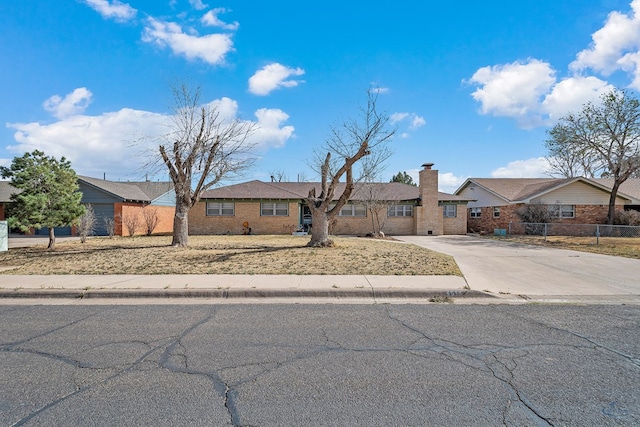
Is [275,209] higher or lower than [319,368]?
higher

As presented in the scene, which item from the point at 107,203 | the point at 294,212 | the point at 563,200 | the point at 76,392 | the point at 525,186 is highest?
the point at 525,186

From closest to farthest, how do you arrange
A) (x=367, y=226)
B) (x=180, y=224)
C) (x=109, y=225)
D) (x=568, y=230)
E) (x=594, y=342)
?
(x=594, y=342)
(x=180, y=224)
(x=109, y=225)
(x=568, y=230)
(x=367, y=226)

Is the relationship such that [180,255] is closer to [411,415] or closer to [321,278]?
[321,278]

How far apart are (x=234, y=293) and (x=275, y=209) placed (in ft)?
64.1

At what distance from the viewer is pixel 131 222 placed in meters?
26.4

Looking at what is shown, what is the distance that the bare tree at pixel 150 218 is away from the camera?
91.5ft

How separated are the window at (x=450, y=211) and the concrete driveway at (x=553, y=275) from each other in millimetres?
13999

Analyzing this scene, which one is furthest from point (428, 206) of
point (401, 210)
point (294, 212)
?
point (294, 212)

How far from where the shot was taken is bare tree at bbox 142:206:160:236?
27.9 metres

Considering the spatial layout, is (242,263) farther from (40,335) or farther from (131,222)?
(131,222)

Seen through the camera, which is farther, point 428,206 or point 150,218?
point 150,218

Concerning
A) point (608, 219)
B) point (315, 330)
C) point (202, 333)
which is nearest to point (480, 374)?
point (315, 330)

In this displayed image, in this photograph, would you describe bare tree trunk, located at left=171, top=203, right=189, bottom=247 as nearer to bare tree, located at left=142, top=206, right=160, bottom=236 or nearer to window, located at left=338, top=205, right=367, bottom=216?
bare tree, located at left=142, top=206, right=160, bottom=236

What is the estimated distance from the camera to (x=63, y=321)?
569 centimetres
